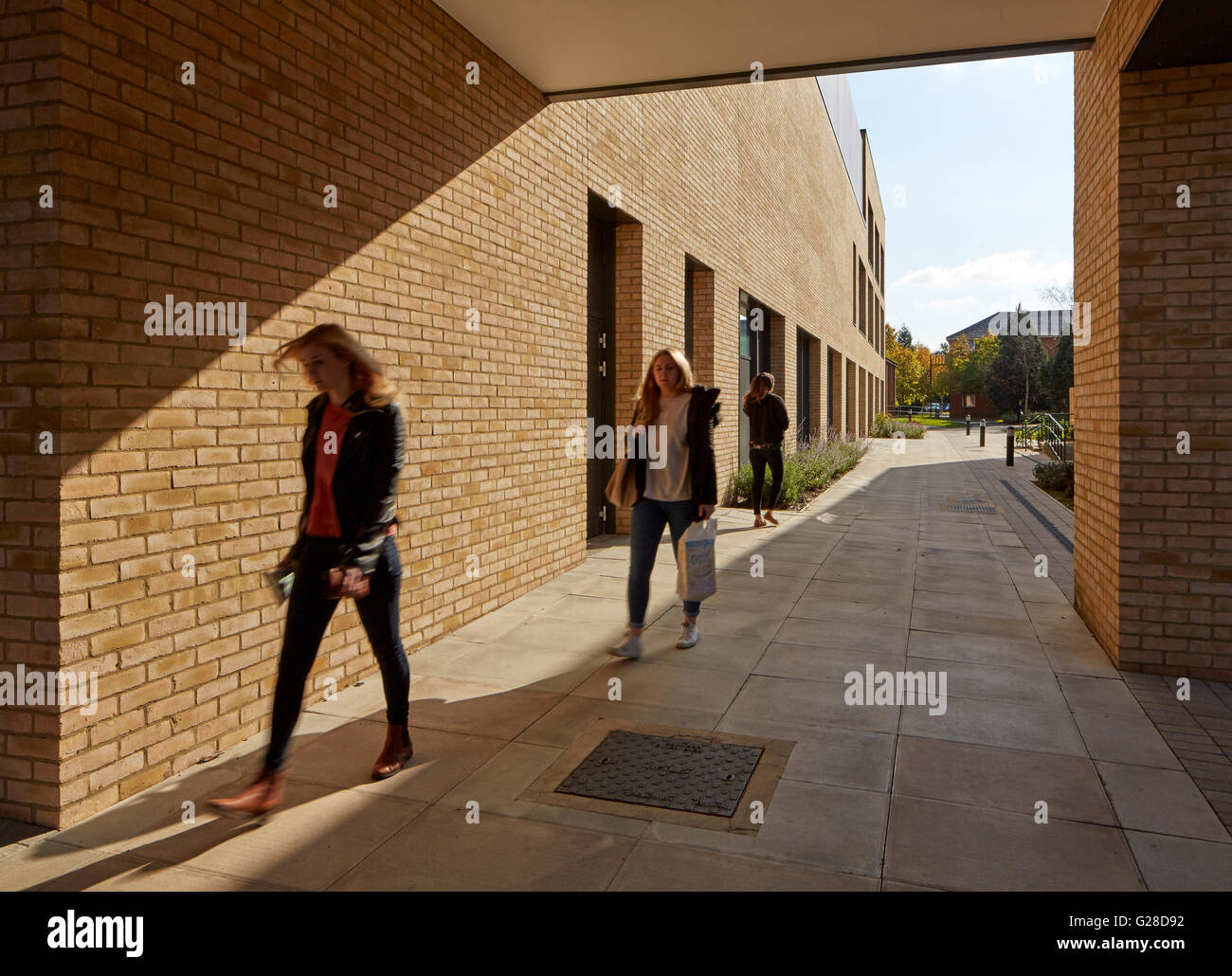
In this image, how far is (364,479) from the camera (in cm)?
334

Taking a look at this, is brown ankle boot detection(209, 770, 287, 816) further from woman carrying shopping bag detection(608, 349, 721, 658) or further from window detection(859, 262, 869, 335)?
window detection(859, 262, 869, 335)

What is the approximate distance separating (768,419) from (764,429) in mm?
168

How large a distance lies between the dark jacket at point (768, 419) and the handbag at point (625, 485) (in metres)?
5.74

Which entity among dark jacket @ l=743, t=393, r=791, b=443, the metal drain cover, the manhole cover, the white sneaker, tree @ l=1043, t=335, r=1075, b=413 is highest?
tree @ l=1043, t=335, r=1075, b=413

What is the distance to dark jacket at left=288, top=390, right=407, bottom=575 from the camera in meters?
3.31

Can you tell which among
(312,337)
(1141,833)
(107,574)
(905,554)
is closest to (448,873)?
(107,574)

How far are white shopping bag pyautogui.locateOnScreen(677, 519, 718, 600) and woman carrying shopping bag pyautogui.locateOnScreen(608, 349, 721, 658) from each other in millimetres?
79

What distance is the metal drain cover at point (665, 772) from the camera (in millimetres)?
3471

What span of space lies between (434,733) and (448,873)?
1.30m

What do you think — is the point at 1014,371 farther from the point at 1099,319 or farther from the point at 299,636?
the point at 299,636

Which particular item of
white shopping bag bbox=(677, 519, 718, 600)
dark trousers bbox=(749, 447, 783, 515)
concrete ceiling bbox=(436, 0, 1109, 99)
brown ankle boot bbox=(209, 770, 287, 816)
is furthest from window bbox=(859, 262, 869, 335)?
brown ankle boot bbox=(209, 770, 287, 816)

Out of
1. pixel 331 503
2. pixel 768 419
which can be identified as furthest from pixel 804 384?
pixel 331 503

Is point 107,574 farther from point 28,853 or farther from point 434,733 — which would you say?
point 434,733
